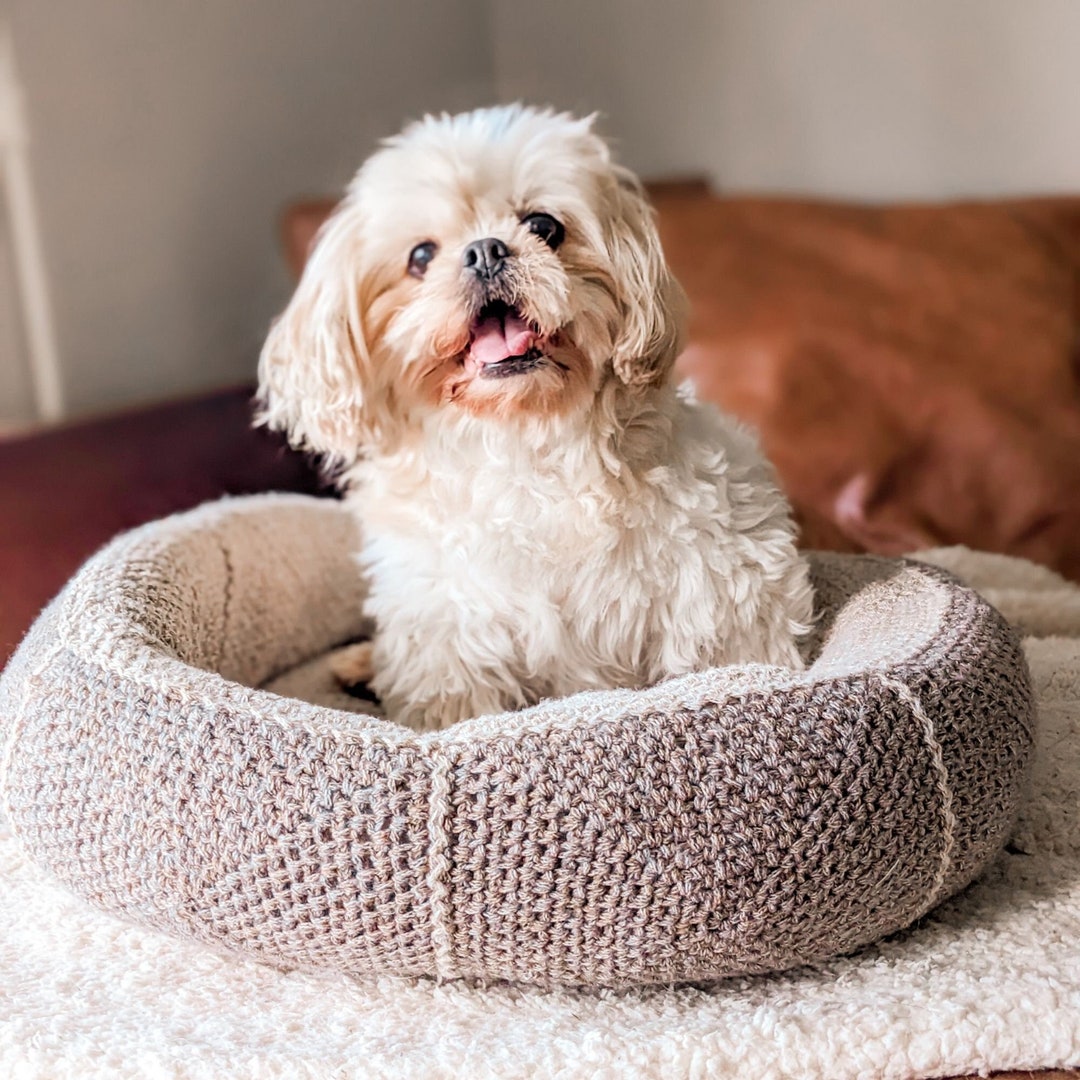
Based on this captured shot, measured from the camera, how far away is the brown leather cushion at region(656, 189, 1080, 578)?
176 centimetres

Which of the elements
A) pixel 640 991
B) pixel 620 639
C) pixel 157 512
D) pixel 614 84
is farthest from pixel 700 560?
pixel 614 84

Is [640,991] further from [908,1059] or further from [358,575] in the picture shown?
[358,575]

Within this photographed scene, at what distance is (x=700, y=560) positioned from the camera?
3.78 feet

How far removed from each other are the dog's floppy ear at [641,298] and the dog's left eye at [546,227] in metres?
0.05

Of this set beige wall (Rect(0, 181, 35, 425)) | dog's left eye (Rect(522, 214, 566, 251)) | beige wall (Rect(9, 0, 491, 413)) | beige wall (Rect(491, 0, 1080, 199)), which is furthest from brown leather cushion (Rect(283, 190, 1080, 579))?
beige wall (Rect(0, 181, 35, 425))

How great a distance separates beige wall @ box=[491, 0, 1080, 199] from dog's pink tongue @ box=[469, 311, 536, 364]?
117cm

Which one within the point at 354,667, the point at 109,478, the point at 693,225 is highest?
the point at 693,225

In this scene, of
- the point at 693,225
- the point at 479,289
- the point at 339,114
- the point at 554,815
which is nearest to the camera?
the point at 554,815

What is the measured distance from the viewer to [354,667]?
1.43 m

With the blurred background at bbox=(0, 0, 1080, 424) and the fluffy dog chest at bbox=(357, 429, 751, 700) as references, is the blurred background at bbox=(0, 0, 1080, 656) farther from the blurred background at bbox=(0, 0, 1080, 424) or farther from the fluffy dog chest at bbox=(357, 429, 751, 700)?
the fluffy dog chest at bbox=(357, 429, 751, 700)

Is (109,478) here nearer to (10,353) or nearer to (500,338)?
(10,353)

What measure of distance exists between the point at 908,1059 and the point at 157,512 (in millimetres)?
1169

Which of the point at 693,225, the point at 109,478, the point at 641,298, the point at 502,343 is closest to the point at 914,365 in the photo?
the point at 693,225

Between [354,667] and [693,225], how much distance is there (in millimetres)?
956
